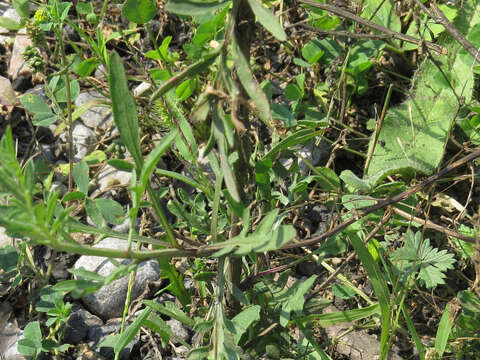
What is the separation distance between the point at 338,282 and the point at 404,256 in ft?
1.21

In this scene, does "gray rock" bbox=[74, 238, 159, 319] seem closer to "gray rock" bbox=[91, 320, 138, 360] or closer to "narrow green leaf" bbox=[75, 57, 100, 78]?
"gray rock" bbox=[91, 320, 138, 360]

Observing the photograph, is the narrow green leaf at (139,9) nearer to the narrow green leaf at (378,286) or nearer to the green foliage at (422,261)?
the narrow green leaf at (378,286)

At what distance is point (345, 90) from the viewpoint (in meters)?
2.64

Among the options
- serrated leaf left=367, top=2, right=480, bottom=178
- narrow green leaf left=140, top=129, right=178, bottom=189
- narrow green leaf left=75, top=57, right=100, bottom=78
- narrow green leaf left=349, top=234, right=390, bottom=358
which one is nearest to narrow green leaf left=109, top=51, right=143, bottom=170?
narrow green leaf left=140, top=129, right=178, bottom=189

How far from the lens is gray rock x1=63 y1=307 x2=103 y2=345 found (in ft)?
7.25

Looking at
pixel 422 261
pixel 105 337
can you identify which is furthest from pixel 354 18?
pixel 105 337

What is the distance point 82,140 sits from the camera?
2.84m

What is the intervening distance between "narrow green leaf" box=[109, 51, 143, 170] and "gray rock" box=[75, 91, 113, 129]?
154 cm

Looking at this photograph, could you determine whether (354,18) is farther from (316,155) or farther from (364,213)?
(364,213)

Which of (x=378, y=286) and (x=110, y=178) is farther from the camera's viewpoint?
(x=110, y=178)

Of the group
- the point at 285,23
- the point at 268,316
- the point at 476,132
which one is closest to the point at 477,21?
the point at 476,132

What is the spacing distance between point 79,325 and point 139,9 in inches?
52.3

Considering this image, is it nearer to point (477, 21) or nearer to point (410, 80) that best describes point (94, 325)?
point (410, 80)

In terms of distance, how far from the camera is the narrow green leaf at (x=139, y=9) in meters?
2.15
